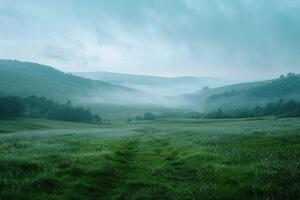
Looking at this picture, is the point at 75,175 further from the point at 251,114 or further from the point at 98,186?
the point at 251,114

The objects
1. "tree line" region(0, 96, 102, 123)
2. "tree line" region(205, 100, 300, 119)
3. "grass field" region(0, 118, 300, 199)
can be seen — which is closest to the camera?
"grass field" region(0, 118, 300, 199)

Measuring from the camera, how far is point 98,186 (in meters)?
15.9

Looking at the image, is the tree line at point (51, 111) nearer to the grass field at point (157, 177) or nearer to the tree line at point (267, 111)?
the tree line at point (267, 111)

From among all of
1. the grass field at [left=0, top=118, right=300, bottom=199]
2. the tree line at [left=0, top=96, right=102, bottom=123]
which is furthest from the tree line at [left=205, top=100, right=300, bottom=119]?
the grass field at [left=0, top=118, right=300, bottom=199]

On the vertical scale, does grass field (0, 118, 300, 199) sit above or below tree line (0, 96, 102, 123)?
below

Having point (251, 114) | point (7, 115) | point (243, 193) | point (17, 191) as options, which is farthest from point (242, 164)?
point (251, 114)

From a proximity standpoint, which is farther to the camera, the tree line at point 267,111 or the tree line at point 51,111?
the tree line at point 51,111

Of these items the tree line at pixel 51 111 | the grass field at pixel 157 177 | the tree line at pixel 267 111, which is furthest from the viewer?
the tree line at pixel 51 111

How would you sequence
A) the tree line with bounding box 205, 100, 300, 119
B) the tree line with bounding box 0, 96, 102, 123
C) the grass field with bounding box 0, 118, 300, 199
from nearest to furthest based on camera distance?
the grass field with bounding box 0, 118, 300, 199
the tree line with bounding box 205, 100, 300, 119
the tree line with bounding box 0, 96, 102, 123

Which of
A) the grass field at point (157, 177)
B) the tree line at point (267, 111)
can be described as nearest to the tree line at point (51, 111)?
the tree line at point (267, 111)

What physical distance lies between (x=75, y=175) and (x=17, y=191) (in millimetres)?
4267

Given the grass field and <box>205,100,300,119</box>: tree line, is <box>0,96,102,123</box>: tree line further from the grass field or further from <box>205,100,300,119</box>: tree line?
the grass field

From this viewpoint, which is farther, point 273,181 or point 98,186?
point 98,186

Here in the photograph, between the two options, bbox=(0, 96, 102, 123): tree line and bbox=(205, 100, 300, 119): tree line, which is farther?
bbox=(0, 96, 102, 123): tree line
